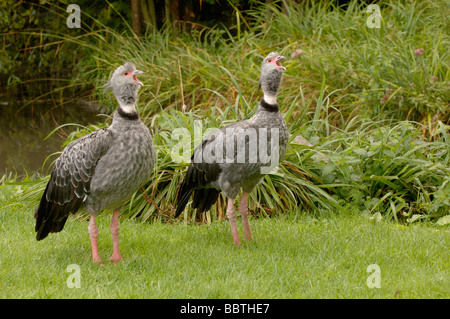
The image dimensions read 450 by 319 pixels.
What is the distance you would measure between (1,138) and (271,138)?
7152 millimetres

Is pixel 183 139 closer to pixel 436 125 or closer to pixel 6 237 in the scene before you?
pixel 6 237


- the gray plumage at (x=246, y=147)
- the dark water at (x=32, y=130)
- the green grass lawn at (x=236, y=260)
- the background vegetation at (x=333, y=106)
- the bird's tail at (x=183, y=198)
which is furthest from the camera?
the dark water at (x=32, y=130)

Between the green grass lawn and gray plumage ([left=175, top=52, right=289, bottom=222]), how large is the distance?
0.55m

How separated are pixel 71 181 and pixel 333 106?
4.07 m

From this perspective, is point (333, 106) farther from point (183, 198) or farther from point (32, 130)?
point (32, 130)

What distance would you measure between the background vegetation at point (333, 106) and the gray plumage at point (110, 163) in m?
1.35

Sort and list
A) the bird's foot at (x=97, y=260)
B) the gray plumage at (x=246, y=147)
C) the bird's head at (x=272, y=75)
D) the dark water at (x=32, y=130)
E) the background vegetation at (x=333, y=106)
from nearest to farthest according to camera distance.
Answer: the bird's foot at (x=97, y=260)
the gray plumage at (x=246, y=147)
the bird's head at (x=272, y=75)
the background vegetation at (x=333, y=106)
the dark water at (x=32, y=130)

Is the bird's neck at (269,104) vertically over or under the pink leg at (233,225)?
over

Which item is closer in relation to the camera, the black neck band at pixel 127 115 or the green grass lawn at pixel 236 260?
the green grass lawn at pixel 236 260

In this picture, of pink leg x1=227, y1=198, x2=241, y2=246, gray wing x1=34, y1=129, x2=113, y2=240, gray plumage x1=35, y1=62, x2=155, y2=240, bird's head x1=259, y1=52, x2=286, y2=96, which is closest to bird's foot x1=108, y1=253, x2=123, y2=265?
gray plumage x1=35, y1=62, x2=155, y2=240

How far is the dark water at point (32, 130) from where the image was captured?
8828 millimetres

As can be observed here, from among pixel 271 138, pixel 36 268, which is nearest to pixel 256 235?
pixel 271 138

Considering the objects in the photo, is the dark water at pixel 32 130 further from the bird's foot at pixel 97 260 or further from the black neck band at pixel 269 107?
the black neck band at pixel 269 107

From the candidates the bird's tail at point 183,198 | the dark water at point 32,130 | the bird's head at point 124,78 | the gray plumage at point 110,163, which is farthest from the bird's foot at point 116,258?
the dark water at point 32,130
